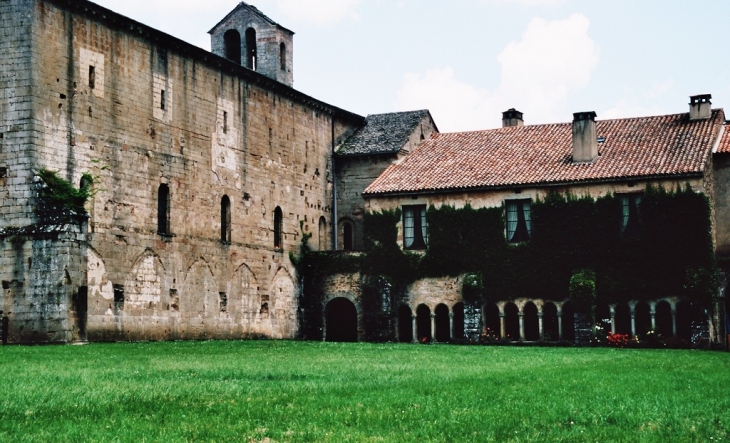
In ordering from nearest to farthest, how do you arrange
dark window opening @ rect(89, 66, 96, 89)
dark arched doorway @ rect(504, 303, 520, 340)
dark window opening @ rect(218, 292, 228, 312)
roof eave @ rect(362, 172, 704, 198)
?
1. dark window opening @ rect(89, 66, 96, 89)
2. roof eave @ rect(362, 172, 704, 198)
3. dark window opening @ rect(218, 292, 228, 312)
4. dark arched doorway @ rect(504, 303, 520, 340)

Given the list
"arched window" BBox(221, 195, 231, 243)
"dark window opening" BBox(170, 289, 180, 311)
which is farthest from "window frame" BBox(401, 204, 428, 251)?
"dark window opening" BBox(170, 289, 180, 311)

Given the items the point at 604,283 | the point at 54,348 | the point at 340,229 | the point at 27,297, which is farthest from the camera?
the point at 340,229

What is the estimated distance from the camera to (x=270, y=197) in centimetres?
4784

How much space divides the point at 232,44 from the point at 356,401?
4266 cm

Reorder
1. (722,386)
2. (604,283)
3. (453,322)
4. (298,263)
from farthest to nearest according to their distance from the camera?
(298,263)
(453,322)
(604,283)
(722,386)

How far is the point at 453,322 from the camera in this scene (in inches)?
1836

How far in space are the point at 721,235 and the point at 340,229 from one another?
18803 mm

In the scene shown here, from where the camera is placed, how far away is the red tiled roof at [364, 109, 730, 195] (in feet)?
145

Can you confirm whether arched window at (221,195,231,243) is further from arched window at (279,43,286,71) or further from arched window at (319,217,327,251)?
arched window at (279,43,286,71)

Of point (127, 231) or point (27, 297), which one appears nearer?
point (27, 297)

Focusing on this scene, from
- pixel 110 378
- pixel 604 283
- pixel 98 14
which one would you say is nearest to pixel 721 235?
pixel 604 283

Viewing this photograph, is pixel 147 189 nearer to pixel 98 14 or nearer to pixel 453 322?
pixel 98 14

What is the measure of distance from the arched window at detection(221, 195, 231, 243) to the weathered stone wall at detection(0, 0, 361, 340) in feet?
0.72

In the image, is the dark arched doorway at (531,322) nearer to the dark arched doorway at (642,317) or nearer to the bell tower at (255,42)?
the dark arched doorway at (642,317)
